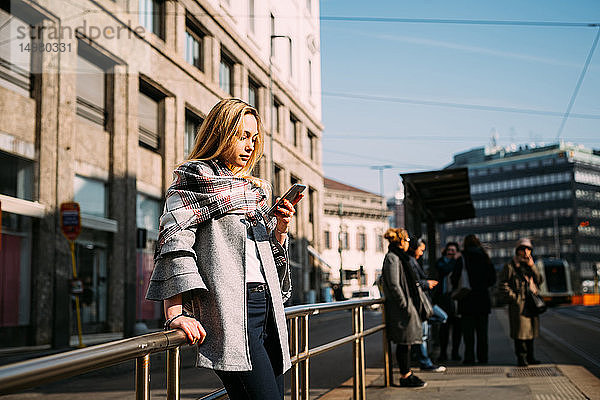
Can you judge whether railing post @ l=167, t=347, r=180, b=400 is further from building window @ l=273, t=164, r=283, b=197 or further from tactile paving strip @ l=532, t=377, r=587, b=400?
building window @ l=273, t=164, r=283, b=197

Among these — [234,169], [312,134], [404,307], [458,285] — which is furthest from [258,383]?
[312,134]

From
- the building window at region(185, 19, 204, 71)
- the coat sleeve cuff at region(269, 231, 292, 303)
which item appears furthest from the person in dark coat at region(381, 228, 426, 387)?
the building window at region(185, 19, 204, 71)

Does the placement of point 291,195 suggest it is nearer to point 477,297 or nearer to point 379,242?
point 477,297

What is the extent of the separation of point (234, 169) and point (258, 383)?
830 millimetres

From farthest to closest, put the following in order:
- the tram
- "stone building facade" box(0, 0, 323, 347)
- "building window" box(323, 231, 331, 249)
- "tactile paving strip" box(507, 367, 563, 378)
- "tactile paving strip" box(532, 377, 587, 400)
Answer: "building window" box(323, 231, 331, 249), the tram, "stone building facade" box(0, 0, 323, 347), "tactile paving strip" box(507, 367, 563, 378), "tactile paving strip" box(532, 377, 587, 400)

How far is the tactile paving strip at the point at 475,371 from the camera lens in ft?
30.7

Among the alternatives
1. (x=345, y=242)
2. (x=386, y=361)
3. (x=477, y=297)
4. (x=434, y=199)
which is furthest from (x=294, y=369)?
(x=345, y=242)

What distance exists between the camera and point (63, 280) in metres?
16.7

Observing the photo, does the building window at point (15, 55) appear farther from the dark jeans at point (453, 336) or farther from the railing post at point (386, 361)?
the railing post at point (386, 361)

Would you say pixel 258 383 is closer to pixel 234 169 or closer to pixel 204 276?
pixel 204 276

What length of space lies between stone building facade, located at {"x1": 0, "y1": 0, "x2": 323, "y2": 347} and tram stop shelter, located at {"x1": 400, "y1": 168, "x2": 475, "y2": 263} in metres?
7.50

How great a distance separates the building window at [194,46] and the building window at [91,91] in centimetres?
535

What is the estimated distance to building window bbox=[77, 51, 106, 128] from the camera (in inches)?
733

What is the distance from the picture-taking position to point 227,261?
265cm
